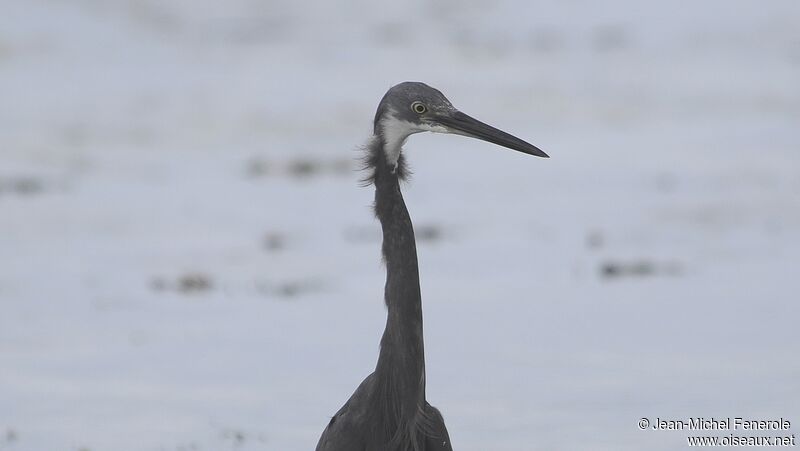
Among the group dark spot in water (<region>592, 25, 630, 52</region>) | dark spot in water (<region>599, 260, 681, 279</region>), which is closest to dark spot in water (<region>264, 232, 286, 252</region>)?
dark spot in water (<region>599, 260, 681, 279</region>)

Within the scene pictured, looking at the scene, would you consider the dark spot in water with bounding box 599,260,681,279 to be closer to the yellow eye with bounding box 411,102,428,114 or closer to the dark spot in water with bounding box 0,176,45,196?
the yellow eye with bounding box 411,102,428,114

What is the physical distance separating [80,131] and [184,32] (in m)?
7.01

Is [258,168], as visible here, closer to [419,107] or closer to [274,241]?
[274,241]

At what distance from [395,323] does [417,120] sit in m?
0.80

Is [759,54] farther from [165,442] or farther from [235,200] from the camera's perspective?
[165,442]

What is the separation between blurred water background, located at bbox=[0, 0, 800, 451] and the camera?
7.32m

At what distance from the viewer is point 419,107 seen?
17.6 feet

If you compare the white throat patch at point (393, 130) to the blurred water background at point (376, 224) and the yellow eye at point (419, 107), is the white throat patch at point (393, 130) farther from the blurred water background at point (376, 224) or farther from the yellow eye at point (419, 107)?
the blurred water background at point (376, 224)

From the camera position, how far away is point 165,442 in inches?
262

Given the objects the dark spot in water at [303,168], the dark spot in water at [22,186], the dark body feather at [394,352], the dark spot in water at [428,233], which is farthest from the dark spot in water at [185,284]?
the dark body feather at [394,352]

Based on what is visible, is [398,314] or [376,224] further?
[376,224]

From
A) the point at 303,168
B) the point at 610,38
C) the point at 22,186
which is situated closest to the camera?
the point at 22,186

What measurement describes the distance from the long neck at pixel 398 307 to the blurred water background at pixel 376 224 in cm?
130

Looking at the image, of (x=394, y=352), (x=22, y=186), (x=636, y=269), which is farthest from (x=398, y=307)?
(x=22, y=186)
